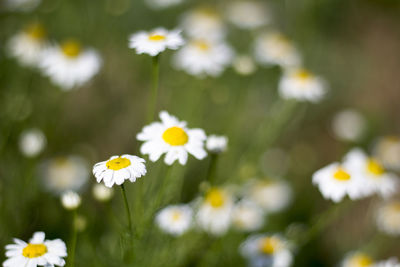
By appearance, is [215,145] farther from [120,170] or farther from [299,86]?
[299,86]

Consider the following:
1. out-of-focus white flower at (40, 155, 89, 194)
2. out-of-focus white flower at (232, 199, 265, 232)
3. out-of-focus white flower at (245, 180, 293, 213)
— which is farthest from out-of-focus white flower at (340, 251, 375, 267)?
out-of-focus white flower at (40, 155, 89, 194)

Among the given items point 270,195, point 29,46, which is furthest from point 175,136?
point 29,46

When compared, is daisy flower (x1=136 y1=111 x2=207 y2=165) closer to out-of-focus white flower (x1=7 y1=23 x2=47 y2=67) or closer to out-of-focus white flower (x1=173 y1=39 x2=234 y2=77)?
out-of-focus white flower (x1=173 y1=39 x2=234 y2=77)

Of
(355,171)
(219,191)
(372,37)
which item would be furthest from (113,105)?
(372,37)

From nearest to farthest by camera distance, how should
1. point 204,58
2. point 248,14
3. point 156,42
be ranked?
point 156,42 → point 204,58 → point 248,14

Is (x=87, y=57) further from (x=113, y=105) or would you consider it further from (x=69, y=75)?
(x=113, y=105)

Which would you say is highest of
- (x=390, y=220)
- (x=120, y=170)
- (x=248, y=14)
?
(x=248, y=14)

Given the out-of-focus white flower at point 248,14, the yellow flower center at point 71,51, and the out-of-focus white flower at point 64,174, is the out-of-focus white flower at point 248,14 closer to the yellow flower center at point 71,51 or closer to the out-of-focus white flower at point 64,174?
the yellow flower center at point 71,51
